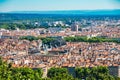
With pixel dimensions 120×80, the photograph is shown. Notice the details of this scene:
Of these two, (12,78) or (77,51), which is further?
(77,51)

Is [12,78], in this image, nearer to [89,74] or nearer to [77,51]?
[89,74]

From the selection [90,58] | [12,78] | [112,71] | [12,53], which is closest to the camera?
[12,78]

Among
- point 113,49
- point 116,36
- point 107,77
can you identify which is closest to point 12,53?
point 113,49

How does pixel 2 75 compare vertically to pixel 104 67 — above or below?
above

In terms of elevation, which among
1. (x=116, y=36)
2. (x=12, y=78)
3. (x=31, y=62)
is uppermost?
(x=12, y=78)

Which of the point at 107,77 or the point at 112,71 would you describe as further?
the point at 112,71

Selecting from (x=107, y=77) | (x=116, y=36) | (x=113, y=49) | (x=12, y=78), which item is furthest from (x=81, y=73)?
(x=116, y=36)

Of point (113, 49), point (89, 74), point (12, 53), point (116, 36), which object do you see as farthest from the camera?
point (116, 36)

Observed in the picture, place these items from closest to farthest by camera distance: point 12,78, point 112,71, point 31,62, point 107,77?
point 12,78, point 107,77, point 112,71, point 31,62

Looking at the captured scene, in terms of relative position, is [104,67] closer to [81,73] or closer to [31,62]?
[81,73]
